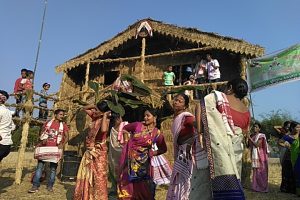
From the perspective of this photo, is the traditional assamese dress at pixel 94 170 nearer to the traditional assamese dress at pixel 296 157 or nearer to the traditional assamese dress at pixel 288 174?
the traditional assamese dress at pixel 296 157

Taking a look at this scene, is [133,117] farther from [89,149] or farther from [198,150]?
[198,150]

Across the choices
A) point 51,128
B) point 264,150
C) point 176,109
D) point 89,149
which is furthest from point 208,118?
point 264,150

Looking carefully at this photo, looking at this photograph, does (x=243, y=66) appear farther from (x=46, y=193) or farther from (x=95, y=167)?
(x=46, y=193)

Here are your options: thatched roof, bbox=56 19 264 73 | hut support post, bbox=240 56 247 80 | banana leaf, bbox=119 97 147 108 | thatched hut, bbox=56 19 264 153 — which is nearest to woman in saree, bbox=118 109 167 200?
banana leaf, bbox=119 97 147 108

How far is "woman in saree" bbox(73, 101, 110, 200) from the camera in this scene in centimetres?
538

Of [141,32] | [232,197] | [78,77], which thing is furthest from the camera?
[78,77]

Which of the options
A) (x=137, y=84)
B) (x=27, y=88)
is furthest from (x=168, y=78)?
(x=27, y=88)

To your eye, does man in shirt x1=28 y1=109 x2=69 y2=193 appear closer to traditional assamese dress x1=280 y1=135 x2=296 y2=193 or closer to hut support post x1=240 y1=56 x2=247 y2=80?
traditional assamese dress x1=280 y1=135 x2=296 y2=193

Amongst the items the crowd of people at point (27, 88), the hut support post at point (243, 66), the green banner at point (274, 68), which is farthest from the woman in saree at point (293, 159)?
the crowd of people at point (27, 88)

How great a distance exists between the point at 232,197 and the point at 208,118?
72cm

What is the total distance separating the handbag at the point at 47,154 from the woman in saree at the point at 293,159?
5.44m

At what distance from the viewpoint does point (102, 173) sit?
5.49 metres

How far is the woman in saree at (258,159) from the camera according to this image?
8.35 metres

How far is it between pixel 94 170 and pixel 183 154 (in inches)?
90.4
